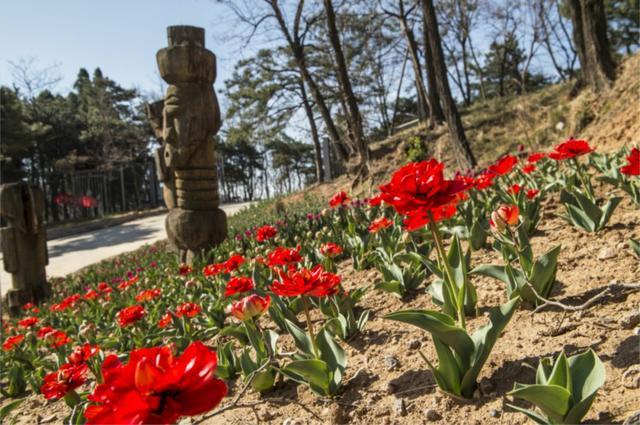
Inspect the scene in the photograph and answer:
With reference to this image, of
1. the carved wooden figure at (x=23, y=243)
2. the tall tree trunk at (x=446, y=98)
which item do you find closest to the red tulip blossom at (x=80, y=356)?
the carved wooden figure at (x=23, y=243)

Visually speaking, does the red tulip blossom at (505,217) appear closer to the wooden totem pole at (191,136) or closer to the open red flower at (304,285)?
the open red flower at (304,285)

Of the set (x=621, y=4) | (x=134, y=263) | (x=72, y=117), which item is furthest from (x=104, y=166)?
(x=621, y=4)

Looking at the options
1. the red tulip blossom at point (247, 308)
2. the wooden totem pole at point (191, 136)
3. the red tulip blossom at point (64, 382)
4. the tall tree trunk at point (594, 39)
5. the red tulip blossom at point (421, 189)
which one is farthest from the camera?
the tall tree trunk at point (594, 39)

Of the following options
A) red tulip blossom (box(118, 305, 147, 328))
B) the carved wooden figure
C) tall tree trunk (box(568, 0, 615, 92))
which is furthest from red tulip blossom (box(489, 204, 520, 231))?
tall tree trunk (box(568, 0, 615, 92))

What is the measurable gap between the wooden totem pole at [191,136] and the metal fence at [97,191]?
57.5 feet

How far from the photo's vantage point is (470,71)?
34.5 m

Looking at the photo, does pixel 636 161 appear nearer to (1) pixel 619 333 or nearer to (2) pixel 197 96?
(1) pixel 619 333

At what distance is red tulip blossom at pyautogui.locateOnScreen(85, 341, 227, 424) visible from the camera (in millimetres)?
758

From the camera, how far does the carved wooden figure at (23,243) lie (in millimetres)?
6543

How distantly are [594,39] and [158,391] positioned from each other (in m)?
9.56

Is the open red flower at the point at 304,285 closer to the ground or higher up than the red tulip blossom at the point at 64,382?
higher up

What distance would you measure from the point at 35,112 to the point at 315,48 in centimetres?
1932

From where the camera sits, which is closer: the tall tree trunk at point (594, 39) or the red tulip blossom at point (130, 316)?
the red tulip blossom at point (130, 316)

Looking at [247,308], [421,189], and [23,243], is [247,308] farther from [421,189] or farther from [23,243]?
[23,243]
